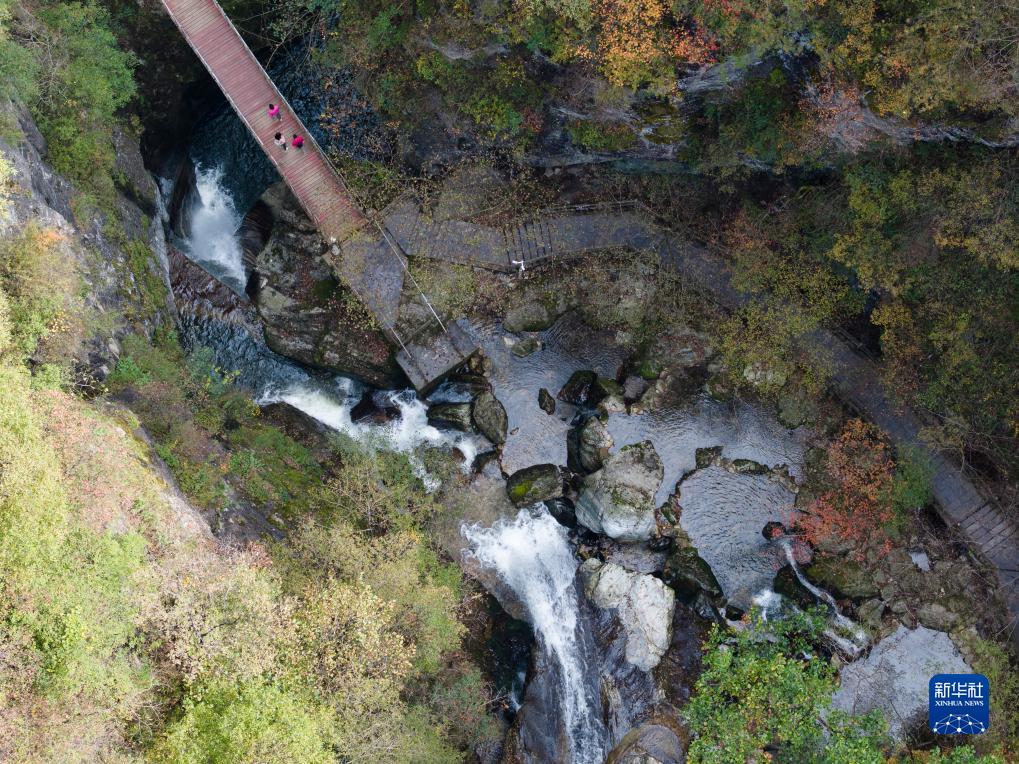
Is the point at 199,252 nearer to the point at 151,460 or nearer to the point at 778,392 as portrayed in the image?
the point at 151,460

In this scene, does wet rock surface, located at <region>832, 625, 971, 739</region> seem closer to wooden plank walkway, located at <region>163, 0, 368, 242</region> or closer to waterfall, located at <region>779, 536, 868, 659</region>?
waterfall, located at <region>779, 536, 868, 659</region>

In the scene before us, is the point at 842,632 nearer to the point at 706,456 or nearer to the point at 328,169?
the point at 706,456

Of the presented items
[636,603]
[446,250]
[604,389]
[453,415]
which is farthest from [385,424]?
[636,603]

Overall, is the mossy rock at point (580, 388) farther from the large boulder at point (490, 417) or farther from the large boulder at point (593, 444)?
the large boulder at point (490, 417)

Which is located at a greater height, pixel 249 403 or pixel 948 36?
pixel 948 36

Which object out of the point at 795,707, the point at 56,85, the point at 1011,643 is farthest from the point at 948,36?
the point at 56,85

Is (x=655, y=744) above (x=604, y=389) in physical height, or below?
below

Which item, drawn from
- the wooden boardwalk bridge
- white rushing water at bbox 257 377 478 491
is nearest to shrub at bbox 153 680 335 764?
white rushing water at bbox 257 377 478 491
